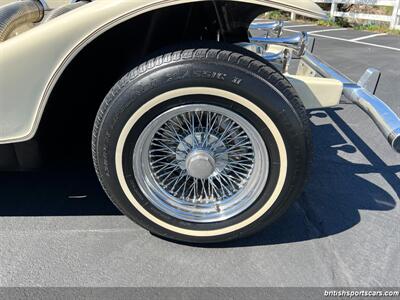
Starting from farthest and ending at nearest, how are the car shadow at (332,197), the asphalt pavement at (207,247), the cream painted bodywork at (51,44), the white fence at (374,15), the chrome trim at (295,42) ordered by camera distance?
1. the white fence at (374,15)
2. the chrome trim at (295,42)
3. the car shadow at (332,197)
4. the asphalt pavement at (207,247)
5. the cream painted bodywork at (51,44)

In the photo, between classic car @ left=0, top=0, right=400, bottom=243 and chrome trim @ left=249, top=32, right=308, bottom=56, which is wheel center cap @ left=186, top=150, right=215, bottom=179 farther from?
chrome trim @ left=249, top=32, right=308, bottom=56

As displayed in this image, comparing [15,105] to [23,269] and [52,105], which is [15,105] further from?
[23,269]

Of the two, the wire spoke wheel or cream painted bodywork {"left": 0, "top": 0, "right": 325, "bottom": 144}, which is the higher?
cream painted bodywork {"left": 0, "top": 0, "right": 325, "bottom": 144}

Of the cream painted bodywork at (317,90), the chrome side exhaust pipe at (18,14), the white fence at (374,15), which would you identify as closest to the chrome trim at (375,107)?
the cream painted bodywork at (317,90)

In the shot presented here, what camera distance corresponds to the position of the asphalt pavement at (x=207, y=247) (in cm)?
179

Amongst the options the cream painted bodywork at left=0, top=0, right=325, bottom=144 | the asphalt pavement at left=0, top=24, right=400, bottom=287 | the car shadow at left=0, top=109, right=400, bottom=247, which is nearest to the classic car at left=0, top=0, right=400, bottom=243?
the cream painted bodywork at left=0, top=0, right=325, bottom=144

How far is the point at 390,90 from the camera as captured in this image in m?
4.52

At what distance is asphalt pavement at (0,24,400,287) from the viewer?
5.88 feet

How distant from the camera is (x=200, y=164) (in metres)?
1.97

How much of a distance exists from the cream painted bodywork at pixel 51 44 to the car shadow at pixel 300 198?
784mm

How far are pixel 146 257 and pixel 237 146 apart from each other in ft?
2.43

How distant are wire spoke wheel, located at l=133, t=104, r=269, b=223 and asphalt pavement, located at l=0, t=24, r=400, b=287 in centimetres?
23

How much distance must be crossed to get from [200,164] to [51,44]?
90cm

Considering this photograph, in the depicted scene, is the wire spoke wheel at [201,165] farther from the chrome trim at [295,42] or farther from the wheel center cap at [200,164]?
the chrome trim at [295,42]
